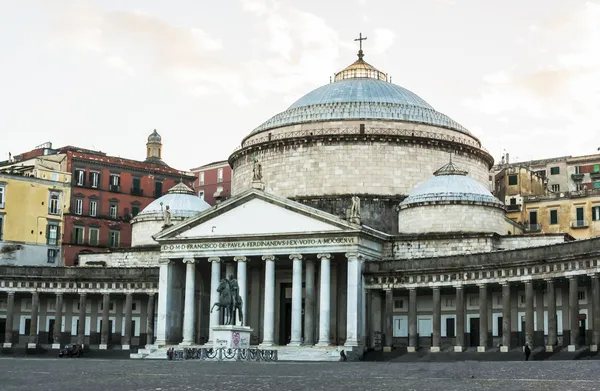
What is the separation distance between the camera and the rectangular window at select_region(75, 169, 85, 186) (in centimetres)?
9788

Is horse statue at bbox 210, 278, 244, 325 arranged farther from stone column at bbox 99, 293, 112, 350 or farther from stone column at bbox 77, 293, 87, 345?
stone column at bbox 77, 293, 87, 345

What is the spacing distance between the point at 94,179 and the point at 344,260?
125 feet

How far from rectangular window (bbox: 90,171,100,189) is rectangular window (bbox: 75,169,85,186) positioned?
986mm

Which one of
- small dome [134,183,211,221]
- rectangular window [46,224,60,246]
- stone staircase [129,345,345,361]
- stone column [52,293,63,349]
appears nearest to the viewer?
stone staircase [129,345,345,361]

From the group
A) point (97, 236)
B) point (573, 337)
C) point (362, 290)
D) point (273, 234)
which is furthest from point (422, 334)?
point (97, 236)

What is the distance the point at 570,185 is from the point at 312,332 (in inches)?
1802

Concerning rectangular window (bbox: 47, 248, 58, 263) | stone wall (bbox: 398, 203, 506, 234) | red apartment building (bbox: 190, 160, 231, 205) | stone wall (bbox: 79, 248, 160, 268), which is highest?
red apartment building (bbox: 190, 160, 231, 205)

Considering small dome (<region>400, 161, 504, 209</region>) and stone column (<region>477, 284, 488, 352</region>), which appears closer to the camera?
stone column (<region>477, 284, 488, 352</region>)

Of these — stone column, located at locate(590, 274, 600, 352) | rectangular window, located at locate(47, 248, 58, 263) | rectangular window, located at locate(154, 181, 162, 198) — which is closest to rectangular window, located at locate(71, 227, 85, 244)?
rectangular window, located at locate(47, 248, 58, 263)

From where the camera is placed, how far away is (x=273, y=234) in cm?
6900

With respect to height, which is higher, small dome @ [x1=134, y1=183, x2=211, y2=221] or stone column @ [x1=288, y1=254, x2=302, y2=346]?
small dome @ [x1=134, y1=183, x2=211, y2=221]

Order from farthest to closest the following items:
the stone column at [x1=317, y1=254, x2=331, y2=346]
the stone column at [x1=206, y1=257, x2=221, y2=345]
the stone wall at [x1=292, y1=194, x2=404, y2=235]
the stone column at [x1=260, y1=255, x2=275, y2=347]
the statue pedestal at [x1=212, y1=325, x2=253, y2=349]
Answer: the stone wall at [x1=292, y1=194, x2=404, y2=235] → the stone column at [x1=206, y1=257, x2=221, y2=345] → the stone column at [x1=260, y1=255, x2=275, y2=347] → the stone column at [x1=317, y1=254, x2=331, y2=346] → the statue pedestal at [x1=212, y1=325, x2=253, y2=349]

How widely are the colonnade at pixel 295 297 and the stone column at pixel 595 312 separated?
17.4 meters

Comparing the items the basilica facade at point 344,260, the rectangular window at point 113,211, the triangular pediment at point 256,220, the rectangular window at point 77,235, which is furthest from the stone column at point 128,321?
the rectangular window at point 113,211
